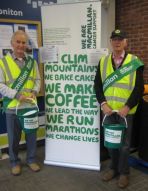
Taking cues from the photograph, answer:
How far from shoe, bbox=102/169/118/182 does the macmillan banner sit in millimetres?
Answer: 176

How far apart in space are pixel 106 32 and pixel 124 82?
2.24m

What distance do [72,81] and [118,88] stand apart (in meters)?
0.59

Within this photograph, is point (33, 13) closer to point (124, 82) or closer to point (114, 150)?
point (124, 82)

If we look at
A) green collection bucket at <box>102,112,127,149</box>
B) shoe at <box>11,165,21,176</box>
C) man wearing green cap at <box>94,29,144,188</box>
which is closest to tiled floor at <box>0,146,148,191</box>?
shoe at <box>11,165,21,176</box>

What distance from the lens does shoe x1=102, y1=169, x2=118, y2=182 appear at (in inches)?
109

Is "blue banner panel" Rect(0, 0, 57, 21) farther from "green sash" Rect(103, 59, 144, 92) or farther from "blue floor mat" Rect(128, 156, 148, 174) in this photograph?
"blue floor mat" Rect(128, 156, 148, 174)

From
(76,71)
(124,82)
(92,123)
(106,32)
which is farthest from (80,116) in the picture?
(106,32)

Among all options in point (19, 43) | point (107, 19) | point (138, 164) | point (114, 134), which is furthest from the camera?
point (107, 19)

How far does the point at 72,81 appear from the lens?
290 centimetres

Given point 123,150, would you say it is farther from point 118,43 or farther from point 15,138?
point 15,138

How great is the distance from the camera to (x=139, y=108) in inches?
120

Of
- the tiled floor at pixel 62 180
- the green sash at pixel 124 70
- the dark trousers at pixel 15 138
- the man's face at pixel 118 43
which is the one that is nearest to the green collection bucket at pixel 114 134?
the green sash at pixel 124 70

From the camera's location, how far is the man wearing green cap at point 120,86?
2.49 m

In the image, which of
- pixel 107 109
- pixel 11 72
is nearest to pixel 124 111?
pixel 107 109
